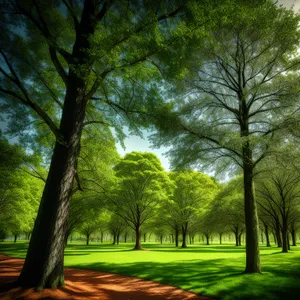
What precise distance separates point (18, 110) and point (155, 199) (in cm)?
1798

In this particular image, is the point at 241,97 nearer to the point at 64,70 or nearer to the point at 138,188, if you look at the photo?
the point at 64,70

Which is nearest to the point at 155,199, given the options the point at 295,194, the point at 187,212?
the point at 187,212

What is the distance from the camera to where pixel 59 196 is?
627 cm

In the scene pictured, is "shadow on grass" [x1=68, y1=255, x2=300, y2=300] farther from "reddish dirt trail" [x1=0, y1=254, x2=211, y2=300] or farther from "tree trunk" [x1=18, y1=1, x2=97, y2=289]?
"tree trunk" [x1=18, y1=1, x2=97, y2=289]

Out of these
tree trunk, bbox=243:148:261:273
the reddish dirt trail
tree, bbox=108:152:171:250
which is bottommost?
the reddish dirt trail

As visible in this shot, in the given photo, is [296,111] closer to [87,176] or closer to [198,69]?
[198,69]

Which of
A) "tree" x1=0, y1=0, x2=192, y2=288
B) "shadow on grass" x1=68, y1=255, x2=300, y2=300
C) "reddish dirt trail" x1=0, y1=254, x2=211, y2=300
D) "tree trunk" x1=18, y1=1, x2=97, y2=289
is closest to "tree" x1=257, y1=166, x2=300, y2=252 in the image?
"shadow on grass" x1=68, y1=255, x2=300, y2=300

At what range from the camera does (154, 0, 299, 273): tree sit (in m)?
8.73

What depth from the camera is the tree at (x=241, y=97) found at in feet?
28.6

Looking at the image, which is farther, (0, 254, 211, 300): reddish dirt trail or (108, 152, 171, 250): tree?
(108, 152, 171, 250): tree

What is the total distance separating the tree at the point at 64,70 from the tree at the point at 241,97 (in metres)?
2.36

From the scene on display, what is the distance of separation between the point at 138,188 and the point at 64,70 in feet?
59.5

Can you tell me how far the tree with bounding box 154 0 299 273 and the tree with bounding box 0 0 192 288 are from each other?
236cm

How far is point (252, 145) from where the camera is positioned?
8555 millimetres
